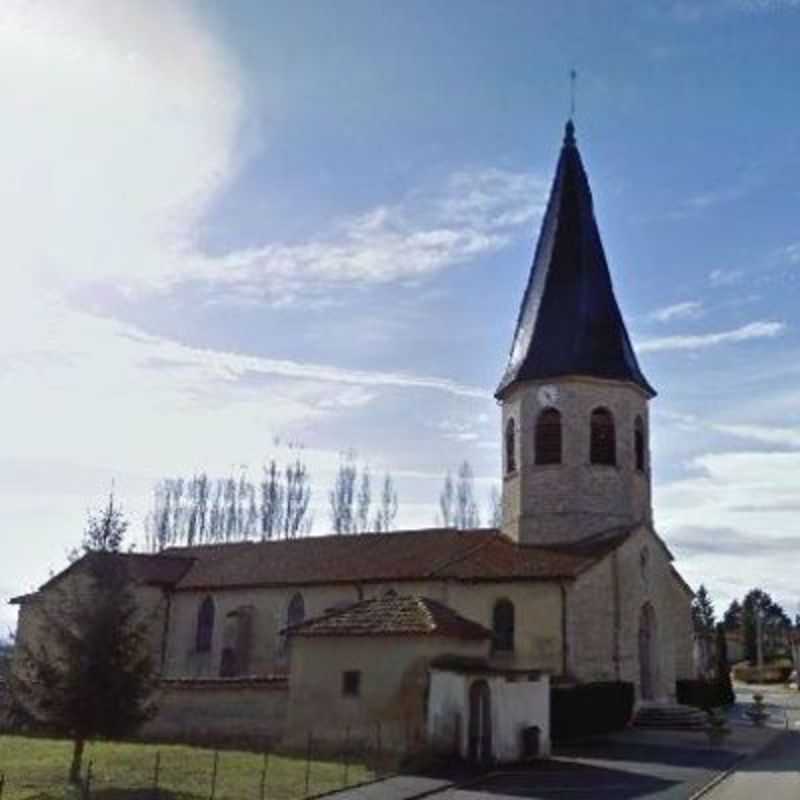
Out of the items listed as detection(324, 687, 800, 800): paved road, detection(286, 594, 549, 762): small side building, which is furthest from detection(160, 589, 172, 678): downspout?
detection(324, 687, 800, 800): paved road

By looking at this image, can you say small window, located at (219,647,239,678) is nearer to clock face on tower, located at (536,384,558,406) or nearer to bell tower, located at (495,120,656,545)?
bell tower, located at (495,120,656,545)

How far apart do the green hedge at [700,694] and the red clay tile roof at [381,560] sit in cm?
756

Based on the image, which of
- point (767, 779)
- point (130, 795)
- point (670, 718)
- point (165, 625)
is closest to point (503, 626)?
point (670, 718)

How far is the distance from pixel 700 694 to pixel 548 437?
35.7ft

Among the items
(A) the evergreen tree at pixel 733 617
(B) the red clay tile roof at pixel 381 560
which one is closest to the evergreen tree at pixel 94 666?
(B) the red clay tile roof at pixel 381 560

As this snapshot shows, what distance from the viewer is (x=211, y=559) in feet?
142

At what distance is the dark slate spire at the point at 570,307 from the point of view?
36500 millimetres

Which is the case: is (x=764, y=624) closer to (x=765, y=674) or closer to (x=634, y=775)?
(x=765, y=674)

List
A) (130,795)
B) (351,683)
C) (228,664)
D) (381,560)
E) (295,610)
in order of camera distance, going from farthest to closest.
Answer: (228,664)
(295,610)
(381,560)
(351,683)
(130,795)

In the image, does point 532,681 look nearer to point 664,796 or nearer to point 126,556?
point 664,796

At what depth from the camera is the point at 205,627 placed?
40.7m

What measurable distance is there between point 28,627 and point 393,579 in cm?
1564

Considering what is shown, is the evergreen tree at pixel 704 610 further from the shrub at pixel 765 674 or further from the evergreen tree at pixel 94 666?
the evergreen tree at pixel 94 666

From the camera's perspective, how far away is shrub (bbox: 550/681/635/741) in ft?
93.4
